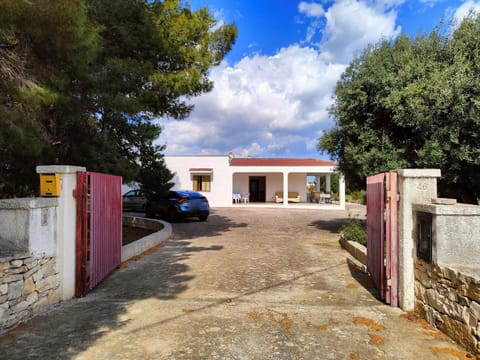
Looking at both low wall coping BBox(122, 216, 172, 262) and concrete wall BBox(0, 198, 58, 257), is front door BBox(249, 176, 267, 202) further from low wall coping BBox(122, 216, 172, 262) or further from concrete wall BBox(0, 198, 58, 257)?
concrete wall BBox(0, 198, 58, 257)

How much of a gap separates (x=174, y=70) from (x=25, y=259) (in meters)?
6.49

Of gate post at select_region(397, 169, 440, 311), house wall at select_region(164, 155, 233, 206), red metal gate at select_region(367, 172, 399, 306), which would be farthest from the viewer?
house wall at select_region(164, 155, 233, 206)

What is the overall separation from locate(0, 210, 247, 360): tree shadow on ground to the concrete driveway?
0.01 meters

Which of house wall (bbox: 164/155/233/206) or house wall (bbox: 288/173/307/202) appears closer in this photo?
house wall (bbox: 164/155/233/206)

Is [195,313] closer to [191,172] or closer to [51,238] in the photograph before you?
[51,238]

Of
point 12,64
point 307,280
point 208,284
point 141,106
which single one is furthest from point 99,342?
point 141,106

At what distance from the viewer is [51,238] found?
159 inches

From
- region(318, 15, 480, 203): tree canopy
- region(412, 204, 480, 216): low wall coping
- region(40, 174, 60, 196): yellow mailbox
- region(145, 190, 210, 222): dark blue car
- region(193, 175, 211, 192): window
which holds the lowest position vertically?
region(145, 190, 210, 222): dark blue car

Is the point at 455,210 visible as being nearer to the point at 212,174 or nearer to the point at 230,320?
the point at 230,320

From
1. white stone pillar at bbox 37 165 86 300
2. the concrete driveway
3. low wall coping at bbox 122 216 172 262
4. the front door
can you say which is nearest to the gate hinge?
the concrete driveway

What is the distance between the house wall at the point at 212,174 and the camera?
A: 24406 millimetres

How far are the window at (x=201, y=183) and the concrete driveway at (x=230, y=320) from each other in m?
18.6

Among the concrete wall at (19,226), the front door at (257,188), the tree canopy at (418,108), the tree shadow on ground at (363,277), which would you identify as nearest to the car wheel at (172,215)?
the tree canopy at (418,108)

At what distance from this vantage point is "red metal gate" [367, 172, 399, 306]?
4168mm
